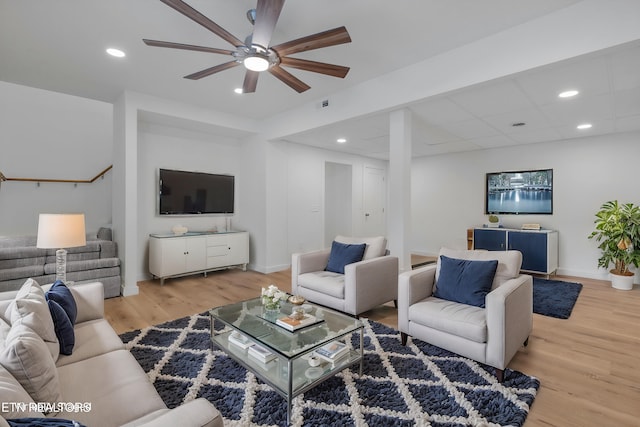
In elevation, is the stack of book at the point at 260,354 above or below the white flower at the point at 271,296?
below

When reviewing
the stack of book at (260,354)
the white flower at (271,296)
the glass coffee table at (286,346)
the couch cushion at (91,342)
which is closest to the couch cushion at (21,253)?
the couch cushion at (91,342)

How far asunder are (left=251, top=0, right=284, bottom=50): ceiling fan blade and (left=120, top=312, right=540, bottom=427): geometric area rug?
7.83ft

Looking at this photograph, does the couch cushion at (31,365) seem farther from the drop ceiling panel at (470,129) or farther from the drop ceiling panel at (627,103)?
the drop ceiling panel at (627,103)

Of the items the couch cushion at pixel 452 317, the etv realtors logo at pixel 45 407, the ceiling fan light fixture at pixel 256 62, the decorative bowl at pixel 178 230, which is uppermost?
the ceiling fan light fixture at pixel 256 62

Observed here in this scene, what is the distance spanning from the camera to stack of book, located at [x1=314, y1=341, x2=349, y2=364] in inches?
79.8

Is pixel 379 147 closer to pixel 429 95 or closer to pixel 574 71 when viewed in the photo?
pixel 429 95

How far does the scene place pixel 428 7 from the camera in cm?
235

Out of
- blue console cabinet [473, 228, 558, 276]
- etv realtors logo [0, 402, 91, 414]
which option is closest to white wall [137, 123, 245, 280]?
etv realtors logo [0, 402, 91, 414]

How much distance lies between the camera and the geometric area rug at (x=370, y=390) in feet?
5.67

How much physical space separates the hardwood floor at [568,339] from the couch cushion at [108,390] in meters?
1.59

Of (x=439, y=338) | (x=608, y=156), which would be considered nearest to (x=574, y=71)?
(x=439, y=338)

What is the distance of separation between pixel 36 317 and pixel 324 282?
7.79 feet

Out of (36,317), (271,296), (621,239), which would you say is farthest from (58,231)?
→ (621,239)

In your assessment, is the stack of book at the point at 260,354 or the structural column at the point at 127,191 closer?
the stack of book at the point at 260,354
